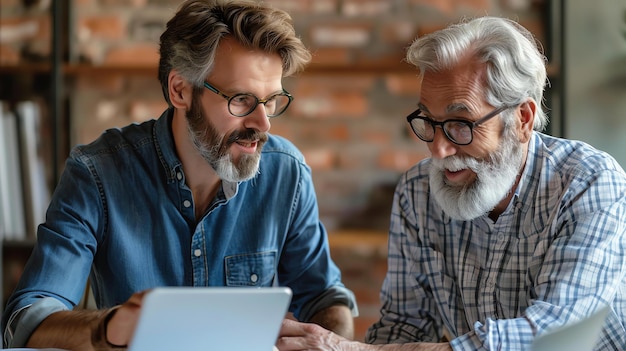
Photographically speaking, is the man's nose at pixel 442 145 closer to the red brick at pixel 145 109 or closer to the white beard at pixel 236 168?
the white beard at pixel 236 168

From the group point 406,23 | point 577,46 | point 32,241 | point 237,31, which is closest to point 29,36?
point 32,241

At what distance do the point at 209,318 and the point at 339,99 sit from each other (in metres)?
2.08

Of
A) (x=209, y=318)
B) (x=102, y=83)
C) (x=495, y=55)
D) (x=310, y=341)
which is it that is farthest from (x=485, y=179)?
(x=102, y=83)

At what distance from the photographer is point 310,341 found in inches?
60.6

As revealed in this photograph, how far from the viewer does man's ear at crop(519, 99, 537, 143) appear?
177 cm

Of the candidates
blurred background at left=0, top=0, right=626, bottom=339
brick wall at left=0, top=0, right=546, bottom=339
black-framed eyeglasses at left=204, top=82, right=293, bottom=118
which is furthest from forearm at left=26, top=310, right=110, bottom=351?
brick wall at left=0, top=0, right=546, bottom=339

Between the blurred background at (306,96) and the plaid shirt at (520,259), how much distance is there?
1.08m

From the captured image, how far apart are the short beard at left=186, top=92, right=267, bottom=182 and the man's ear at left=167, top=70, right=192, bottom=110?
64 millimetres

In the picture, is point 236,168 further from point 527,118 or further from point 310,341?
point 527,118

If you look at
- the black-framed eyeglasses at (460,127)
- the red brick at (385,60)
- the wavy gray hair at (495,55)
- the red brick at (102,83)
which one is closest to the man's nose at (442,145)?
the black-framed eyeglasses at (460,127)

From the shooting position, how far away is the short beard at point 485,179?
174 centimetres

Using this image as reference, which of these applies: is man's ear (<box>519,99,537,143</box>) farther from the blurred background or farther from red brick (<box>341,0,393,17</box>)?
red brick (<box>341,0,393,17</box>)

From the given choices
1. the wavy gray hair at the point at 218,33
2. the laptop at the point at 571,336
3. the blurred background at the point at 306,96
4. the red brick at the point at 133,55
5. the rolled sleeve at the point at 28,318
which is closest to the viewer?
the laptop at the point at 571,336

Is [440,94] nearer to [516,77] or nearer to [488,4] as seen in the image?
[516,77]
